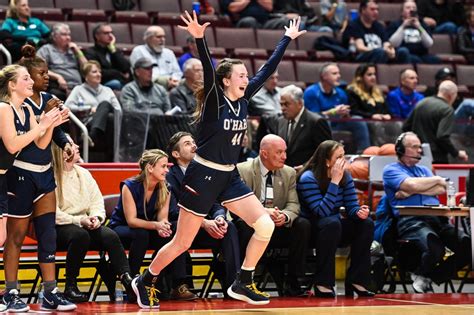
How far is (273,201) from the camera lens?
841 cm

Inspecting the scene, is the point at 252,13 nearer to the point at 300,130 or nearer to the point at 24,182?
the point at 300,130

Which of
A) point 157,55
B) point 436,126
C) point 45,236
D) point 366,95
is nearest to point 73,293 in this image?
point 45,236

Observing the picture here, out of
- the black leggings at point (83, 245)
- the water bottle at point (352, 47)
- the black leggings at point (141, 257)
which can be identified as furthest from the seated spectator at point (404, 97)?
the black leggings at point (83, 245)

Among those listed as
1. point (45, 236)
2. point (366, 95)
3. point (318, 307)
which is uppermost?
point (366, 95)

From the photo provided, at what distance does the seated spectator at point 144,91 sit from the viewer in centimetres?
1071

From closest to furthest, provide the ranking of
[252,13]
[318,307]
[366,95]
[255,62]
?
[318,307]
[366,95]
[255,62]
[252,13]

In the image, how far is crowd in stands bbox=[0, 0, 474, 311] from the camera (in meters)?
6.93

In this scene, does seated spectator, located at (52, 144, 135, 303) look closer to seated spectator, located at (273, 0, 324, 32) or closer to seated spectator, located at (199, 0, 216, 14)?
seated spectator, located at (199, 0, 216, 14)

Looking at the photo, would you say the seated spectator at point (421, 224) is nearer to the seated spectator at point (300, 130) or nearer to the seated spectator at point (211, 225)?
the seated spectator at point (300, 130)

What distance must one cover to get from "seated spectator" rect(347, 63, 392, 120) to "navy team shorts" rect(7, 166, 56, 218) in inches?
230

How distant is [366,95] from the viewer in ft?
40.1

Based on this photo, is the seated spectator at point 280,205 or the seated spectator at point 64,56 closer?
the seated spectator at point 280,205

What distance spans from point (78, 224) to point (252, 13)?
8023 millimetres

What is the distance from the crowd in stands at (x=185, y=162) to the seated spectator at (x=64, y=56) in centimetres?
2
